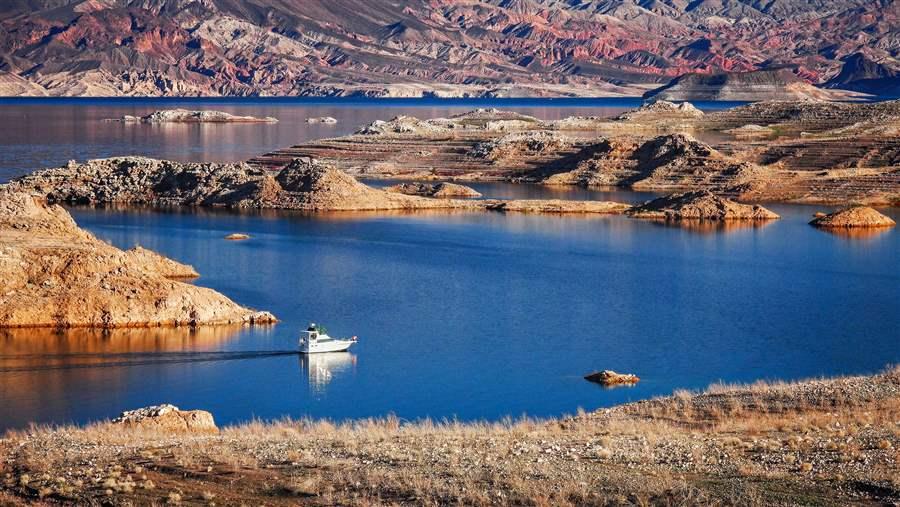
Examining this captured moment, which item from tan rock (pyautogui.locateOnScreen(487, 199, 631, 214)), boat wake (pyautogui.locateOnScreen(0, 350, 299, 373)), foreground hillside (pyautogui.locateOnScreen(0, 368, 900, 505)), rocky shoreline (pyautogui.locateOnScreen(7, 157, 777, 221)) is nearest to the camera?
foreground hillside (pyautogui.locateOnScreen(0, 368, 900, 505))

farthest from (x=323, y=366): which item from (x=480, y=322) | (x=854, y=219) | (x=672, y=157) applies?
(x=672, y=157)

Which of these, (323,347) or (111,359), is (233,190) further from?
(111,359)

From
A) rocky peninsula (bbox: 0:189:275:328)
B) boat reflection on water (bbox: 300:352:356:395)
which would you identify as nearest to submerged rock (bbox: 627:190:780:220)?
rocky peninsula (bbox: 0:189:275:328)

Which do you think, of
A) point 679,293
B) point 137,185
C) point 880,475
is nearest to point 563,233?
point 679,293

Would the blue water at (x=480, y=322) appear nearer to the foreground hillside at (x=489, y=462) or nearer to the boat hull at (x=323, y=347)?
the boat hull at (x=323, y=347)

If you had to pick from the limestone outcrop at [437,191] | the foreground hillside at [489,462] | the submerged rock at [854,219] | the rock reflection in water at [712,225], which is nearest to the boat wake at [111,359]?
the foreground hillside at [489,462]

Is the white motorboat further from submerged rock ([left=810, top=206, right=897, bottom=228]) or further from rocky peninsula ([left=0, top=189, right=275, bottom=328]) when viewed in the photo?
submerged rock ([left=810, top=206, right=897, bottom=228])

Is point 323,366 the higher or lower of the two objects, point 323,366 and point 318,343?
the lower
